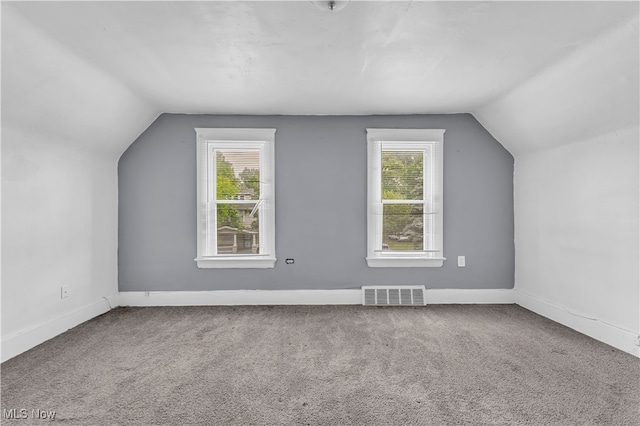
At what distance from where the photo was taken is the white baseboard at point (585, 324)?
258cm

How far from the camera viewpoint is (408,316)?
11.5 ft

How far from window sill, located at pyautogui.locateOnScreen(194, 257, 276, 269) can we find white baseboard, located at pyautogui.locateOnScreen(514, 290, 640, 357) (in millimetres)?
3009

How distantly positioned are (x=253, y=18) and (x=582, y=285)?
361 cm

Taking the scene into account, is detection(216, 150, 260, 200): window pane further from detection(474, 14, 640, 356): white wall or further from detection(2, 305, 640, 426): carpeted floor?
detection(474, 14, 640, 356): white wall

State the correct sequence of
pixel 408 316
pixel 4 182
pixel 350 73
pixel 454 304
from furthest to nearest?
pixel 454 304
pixel 408 316
pixel 350 73
pixel 4 182

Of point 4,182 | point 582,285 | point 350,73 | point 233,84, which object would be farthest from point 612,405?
point 4,182

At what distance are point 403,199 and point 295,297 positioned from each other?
181cm

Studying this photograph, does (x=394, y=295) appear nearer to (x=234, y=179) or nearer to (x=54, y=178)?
(x=234, y=179)

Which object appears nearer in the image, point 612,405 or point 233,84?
point 612,405

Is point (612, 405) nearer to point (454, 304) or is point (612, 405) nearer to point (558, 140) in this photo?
point (454, 304)

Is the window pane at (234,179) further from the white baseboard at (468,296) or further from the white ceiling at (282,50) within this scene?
the white baseboard at (468,296)

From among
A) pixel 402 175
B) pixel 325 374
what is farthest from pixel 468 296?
pixel 325 374

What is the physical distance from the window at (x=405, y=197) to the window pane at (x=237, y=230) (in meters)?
1.43

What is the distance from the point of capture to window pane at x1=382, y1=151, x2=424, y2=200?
4.02m
